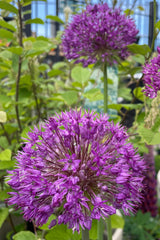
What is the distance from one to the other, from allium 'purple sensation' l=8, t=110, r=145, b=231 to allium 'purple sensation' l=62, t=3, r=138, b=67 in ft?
0.84

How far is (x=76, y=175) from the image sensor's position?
32cm

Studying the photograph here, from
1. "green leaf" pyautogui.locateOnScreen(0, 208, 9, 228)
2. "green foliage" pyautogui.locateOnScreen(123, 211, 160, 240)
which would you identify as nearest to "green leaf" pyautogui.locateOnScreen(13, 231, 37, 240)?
"green leaf" pyautogui.locateOnScreen(0, 208, 9, 228)

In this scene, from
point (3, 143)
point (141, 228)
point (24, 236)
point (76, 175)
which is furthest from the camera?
point (141, 228)

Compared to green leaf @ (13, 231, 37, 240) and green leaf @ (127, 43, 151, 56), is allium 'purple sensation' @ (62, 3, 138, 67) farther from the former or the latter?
green leaf @ (13, 231, 37, 240)

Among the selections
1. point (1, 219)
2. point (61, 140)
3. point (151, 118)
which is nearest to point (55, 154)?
point (61, 140)

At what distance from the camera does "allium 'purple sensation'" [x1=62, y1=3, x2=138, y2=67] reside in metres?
0.54

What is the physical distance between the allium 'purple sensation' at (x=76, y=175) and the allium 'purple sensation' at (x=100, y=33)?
0.84 feet

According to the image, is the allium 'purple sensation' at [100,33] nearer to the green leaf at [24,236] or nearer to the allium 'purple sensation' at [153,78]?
the allium 'purple sensation' at [153,78]

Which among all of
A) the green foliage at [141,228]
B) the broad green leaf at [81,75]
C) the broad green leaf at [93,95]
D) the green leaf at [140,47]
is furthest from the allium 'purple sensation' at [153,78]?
the green foliage at [141,228]

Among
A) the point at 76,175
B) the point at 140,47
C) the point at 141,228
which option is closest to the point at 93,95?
the point at 140,47

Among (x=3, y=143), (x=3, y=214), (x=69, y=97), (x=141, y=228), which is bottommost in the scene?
(x=141, y=228)

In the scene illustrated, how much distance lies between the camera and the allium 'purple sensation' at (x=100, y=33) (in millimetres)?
537

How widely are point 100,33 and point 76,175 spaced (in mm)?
339

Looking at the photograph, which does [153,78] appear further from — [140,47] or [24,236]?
[24,236]
